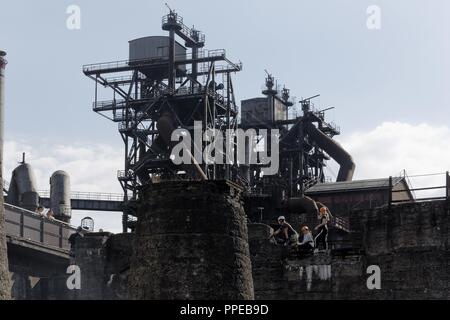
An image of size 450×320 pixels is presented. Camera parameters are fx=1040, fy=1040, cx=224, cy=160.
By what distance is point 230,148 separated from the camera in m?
56.3

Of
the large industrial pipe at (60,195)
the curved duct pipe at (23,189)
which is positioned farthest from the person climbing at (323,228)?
the large industrial pipe at (60,195)

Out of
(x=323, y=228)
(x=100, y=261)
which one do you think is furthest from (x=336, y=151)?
(x=323, y=228)

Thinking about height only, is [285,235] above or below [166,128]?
below

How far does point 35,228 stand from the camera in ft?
118

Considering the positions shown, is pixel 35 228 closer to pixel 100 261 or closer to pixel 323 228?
pixel 100 261

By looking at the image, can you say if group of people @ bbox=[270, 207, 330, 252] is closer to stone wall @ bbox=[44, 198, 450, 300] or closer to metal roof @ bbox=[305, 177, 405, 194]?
stone wall @ bbox=[44, 198, 450, 300]

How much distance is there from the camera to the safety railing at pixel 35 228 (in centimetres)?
3412

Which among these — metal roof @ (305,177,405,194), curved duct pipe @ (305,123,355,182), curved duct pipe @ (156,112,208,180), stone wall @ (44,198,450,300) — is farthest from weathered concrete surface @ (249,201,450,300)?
curved duct pipe @ (305,123,355,182)

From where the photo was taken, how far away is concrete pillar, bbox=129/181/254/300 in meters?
15.9

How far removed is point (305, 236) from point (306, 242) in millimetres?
303

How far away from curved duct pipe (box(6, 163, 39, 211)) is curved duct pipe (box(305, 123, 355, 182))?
895 inches
